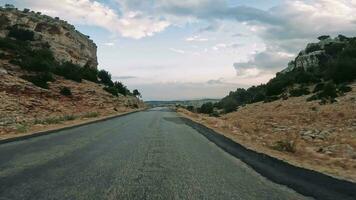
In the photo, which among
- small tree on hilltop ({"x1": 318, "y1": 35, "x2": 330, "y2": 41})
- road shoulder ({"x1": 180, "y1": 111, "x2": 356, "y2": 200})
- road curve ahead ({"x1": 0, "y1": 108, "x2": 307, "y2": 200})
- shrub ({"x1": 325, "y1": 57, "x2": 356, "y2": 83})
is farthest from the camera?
small tree on hilltop ({"x1": 318, "y1": 35, "x2": 330, "y2": 41})

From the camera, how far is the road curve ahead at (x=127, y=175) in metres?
7.44

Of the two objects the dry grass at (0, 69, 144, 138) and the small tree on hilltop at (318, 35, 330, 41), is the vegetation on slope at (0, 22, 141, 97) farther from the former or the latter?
the small tree on hilltop at (318, 35, 330, 41)

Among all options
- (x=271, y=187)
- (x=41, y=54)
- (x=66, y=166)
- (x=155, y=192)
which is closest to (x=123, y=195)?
(x=155, y=192)

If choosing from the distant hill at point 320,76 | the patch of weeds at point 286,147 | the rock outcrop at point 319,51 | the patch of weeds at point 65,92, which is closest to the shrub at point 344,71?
the distant hill at point 320,76

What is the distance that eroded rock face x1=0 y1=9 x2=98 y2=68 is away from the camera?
82.9 metres

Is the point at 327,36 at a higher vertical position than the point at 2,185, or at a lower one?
higher

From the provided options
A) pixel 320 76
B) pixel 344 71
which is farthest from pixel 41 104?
pixel 320 76

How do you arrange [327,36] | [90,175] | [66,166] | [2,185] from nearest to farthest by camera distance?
[2,185]
[90,175]
[66,166]
[327,36]

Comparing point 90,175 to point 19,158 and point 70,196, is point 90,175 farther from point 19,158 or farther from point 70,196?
point 19,158

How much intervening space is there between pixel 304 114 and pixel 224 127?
10.8 m

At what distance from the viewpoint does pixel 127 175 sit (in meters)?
9.32

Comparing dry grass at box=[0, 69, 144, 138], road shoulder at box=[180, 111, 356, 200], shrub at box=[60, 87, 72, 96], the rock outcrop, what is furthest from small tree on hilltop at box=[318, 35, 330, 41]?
road shoulder at box=[180, 111, 356, 200]

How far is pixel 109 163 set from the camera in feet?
36.9

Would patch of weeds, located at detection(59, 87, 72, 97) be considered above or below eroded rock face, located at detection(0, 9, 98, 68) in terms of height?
below
